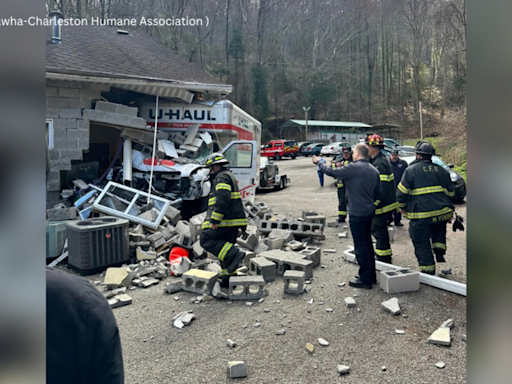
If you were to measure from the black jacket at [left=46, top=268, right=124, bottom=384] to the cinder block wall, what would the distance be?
29.0 ft

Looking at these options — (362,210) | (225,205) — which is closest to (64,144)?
(225,205)

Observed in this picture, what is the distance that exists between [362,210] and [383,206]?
83 centimetres

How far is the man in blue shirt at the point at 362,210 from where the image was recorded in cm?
586

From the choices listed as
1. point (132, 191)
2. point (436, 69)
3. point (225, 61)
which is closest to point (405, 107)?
point (436, 69)

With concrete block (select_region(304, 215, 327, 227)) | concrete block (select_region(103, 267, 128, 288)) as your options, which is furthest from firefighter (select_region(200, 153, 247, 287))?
concrete block (select_region(304, 215, 327, 227))

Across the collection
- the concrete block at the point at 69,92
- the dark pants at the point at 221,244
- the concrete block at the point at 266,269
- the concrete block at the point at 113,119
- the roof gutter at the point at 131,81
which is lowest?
the concrete block at the point at 266,269

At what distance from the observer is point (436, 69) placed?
44.4 metres

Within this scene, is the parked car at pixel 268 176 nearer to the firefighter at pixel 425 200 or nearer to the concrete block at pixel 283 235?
the concrete block at pixel 283 235

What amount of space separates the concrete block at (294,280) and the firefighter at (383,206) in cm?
159

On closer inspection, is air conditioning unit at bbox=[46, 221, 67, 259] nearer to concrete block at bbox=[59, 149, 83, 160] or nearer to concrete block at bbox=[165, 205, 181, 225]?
concrete block at bbox=[165, 205, 181, 225]

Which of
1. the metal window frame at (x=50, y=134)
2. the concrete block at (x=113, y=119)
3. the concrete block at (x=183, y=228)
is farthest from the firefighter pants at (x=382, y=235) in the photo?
the metal window frame at (x=50, y=134)

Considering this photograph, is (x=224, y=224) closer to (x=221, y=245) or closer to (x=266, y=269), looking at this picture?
(x=221, y=245)

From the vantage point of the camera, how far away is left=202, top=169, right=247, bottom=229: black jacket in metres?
5.84
